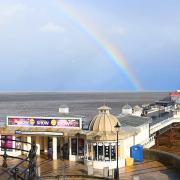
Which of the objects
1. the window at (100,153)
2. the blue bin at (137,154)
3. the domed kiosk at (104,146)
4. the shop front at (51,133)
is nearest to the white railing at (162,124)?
the blue bin at (137,154)

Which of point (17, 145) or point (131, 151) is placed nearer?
point (131, 151)

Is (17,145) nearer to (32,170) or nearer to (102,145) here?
(102,145)

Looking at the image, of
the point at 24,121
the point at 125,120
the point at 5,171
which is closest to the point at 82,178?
the point at 24,121

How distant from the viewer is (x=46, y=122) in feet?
111

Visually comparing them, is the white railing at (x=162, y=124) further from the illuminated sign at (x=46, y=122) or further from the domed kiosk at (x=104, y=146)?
the domed kiosk at (x=104, y=146)

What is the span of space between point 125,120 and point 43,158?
33.6ft

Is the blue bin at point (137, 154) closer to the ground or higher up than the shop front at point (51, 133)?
closer to the ground

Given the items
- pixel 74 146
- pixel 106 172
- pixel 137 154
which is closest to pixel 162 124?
pixel 137 154

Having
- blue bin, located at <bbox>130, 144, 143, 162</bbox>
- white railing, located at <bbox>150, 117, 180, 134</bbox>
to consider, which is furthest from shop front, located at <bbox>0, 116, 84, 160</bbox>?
white railing, located at <bbox>150, 117, 180, 134</bbox>

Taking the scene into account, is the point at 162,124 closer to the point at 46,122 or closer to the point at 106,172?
the point at 46,122

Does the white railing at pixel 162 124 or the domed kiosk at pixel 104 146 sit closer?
the domed kiosk at pixel 104 146

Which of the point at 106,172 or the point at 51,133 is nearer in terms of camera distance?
the point at 106,172

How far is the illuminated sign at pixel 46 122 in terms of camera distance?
33.2 m

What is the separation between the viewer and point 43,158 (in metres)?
33.0
